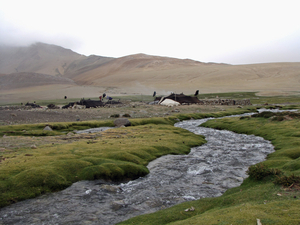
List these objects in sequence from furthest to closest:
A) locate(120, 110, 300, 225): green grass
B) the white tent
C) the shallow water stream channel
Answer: the white tent, the shallow water stream channel, locate(120, 110, 300, 225): green grass

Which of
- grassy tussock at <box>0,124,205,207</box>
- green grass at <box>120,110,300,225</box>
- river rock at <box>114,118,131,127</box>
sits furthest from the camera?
river rock at <box>114,118,131,127</box>

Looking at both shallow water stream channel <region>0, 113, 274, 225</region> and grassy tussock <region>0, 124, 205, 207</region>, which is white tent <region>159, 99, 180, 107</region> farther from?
shallow water stream channel <region>0, 113, 274, 225</region>

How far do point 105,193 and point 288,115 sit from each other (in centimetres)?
3407

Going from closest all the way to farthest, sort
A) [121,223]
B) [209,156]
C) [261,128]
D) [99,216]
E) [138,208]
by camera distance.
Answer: [121,223]
[99,216]
[138,208]
[209,156]
[261,128]

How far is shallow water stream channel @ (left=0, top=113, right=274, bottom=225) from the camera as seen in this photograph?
33.7ft

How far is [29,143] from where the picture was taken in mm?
21141

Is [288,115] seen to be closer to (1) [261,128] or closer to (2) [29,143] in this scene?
(1) [261,128]

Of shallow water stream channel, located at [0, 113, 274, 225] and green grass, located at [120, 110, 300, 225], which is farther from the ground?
green grass, located at [120, 110, 300, 225]

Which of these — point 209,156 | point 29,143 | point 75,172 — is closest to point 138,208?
point 75,172

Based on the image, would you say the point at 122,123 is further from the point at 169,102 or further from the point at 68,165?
the point at 169,102

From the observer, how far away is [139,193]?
12.6 meters

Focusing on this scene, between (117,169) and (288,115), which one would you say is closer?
(117,169)

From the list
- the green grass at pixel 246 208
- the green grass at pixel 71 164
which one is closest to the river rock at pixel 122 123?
the green grass at pixel 71 164

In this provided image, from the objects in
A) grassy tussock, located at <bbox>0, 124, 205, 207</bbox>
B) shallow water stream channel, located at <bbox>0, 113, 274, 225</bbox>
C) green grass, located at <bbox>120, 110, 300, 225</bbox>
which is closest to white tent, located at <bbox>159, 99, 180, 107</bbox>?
grassy tussock, located at <bbox>0, 124, 205, 207</bbox>
